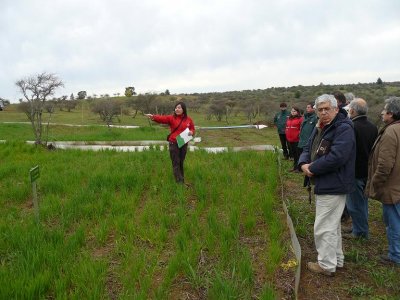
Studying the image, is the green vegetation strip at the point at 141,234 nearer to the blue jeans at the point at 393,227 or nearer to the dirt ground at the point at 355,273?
the dirt ground at the point at 355,273

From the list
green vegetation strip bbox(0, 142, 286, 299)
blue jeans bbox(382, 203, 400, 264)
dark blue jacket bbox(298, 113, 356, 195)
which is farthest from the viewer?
blue jeans bbox(382, 203, 400, 264)

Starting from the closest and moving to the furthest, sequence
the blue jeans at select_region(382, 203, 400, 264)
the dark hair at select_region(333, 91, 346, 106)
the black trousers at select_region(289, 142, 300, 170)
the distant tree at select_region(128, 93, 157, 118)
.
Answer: the blue jeans at select_region(382, 203, 400, 264) → the dark hair at select_region(333, 91, 346, 106) → the black trousers at select_region(289, 142, 300, 170) → the distant tree at select_region(128, 93, 157, 118)

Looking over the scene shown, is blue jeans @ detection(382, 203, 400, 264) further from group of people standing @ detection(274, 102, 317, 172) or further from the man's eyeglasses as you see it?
group of people standing @ detection(274, 102, 317, 172)

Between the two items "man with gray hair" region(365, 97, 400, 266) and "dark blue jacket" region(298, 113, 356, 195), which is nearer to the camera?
"dark blue jacket" region(298, 113, 356, 195)

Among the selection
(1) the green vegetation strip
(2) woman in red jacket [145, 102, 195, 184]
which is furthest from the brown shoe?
(2) woman in red jacket [145, 102, 195, 184]

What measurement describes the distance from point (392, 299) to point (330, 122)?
5.41 ft

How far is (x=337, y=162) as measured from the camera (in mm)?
3322

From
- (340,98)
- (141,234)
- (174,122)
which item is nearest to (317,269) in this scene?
(141,234)

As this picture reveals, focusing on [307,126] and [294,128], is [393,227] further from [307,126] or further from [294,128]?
[294,128]

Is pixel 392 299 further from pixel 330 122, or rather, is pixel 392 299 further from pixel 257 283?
pixel 330 122

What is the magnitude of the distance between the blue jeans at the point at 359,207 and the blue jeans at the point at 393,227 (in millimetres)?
498

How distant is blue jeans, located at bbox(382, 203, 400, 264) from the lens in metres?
3.80

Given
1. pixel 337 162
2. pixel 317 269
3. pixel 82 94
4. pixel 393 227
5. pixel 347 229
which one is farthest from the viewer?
pixel 82 94

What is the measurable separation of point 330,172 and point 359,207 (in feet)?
4.33
